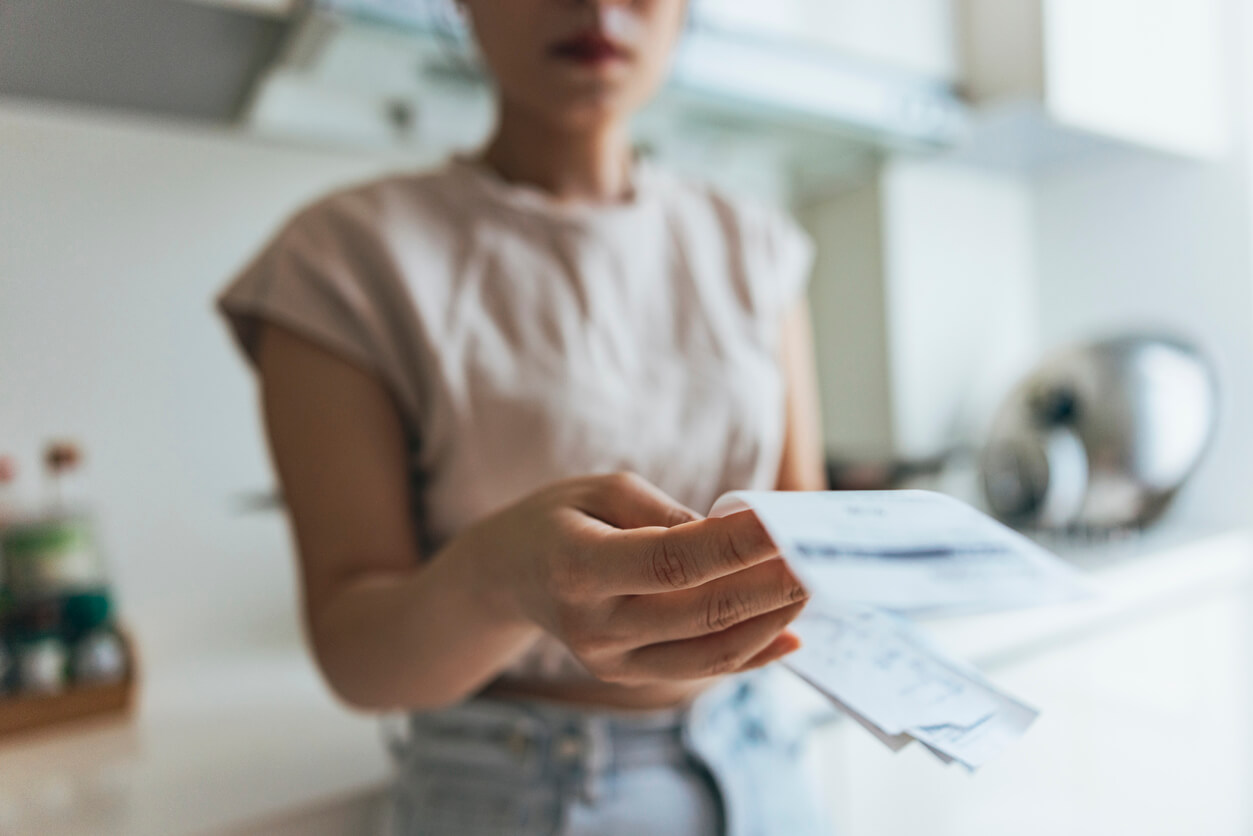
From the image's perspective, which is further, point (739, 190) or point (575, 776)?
point (739, 190)

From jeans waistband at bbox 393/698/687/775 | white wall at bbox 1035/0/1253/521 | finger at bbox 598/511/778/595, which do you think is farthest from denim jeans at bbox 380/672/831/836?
white wall at bbox 1035/0/1253/521

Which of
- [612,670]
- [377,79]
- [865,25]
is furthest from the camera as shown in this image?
[865,25]

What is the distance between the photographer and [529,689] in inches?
20.2

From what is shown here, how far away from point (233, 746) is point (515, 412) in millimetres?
362

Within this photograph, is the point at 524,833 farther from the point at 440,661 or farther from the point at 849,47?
the point at 849,47

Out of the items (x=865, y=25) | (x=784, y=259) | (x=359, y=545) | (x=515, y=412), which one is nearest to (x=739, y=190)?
(x=865, y=25)

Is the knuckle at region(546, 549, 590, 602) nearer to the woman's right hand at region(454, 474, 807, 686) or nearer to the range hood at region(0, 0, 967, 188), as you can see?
the woman's right hand at region(454, 474, 807, 686)

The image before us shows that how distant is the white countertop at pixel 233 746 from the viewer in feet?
1.66

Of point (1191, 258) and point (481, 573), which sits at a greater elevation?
point (1191, 258)

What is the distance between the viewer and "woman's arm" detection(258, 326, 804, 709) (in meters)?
0.25

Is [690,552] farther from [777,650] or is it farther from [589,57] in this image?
[589,57]

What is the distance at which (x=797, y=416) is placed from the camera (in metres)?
0.65

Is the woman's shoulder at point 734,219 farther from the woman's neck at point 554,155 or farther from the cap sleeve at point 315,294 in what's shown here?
the cap sleeve at point 315,294

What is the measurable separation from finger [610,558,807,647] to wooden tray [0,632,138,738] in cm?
62
